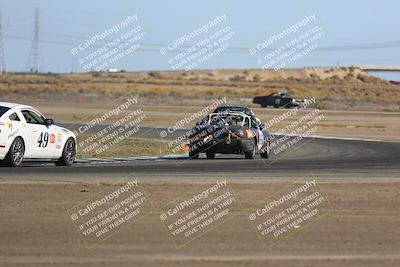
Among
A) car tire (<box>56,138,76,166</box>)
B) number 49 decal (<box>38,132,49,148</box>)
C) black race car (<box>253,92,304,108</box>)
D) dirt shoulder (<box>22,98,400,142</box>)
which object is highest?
number 49 decal (<box>38,132,49,148</box>)

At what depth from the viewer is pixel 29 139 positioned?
68.2 ft

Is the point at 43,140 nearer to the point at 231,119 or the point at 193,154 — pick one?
the point at 193,154

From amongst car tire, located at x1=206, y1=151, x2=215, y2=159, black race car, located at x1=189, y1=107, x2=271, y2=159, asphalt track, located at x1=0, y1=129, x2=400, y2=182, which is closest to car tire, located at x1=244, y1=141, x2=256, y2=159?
black race car, located at x1=189, y1=107, x2=271, y2=159

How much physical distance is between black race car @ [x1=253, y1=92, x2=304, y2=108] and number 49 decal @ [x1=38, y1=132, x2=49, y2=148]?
195ft

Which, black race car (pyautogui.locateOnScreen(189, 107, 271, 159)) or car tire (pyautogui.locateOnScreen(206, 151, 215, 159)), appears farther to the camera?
car tire (pyautogui.locateOnScreen(206, 151, 215, 159))

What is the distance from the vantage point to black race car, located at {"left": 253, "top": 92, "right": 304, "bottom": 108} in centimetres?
8038

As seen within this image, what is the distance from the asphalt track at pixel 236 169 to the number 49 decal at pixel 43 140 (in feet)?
1.65

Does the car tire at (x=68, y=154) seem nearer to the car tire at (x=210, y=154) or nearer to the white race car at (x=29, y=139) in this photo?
the white race car at (x=29, y=139)

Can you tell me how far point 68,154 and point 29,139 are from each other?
5.71 ft

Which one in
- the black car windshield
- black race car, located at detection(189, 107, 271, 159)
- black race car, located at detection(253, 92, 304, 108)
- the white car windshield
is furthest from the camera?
black race car, located at detection(253, 92, 304, 108)

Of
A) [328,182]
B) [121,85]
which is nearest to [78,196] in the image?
[328,182]

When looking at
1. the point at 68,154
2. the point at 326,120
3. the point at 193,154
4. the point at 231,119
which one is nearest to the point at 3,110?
the point at 68,154

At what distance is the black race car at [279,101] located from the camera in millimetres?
80375

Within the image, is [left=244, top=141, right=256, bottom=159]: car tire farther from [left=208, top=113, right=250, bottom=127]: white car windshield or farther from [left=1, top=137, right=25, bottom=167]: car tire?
[left=1, top=137, right=25, bottom=167]: car tire
